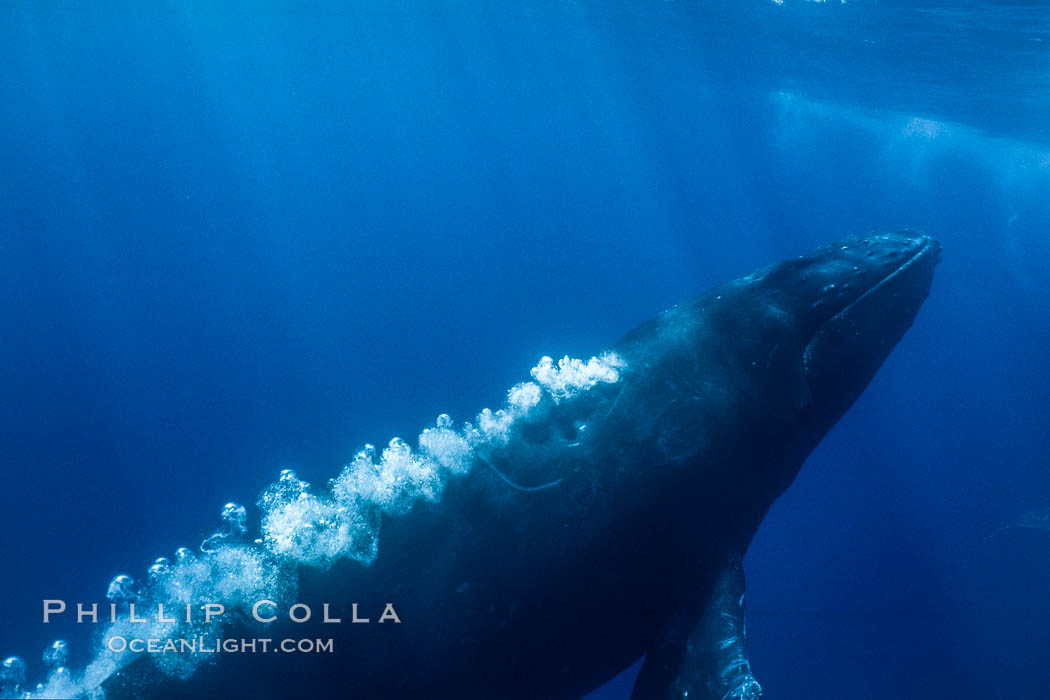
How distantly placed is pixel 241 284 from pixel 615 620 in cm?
4833

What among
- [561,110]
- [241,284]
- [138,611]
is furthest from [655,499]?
[561,110]

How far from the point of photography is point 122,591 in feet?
17.6

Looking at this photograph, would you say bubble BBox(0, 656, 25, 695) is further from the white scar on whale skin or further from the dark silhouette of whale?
the dark silhouette of whale

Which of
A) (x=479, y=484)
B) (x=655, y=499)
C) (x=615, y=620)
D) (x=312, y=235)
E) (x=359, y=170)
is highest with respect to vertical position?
(x=359, y=170)

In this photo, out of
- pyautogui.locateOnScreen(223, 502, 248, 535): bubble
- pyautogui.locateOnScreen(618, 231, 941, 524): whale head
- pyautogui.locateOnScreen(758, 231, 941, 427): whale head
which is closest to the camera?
pyautogui.locateOnScreen(223, 502, 248, 535): bubble

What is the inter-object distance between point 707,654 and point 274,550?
373 cm

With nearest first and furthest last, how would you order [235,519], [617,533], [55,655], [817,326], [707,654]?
[55,655]
[707,654]
[617,533]
[235,519]
[817,326]

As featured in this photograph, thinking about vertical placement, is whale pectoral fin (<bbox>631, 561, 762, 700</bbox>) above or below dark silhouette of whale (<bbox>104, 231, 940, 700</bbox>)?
below

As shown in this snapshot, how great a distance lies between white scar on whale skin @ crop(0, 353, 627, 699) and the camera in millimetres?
4856

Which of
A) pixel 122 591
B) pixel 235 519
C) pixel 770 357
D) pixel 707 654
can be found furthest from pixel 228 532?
pixel 770 357

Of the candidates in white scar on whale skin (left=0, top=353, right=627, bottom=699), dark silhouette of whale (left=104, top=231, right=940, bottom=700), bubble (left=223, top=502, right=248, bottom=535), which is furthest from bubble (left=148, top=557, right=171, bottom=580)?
dark silhouette of whale (left=104, top=231, right=940, bottom=700)

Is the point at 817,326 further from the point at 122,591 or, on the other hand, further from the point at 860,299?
the point at 122,591

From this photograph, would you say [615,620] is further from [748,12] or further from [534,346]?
[534,346]

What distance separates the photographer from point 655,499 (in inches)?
215
